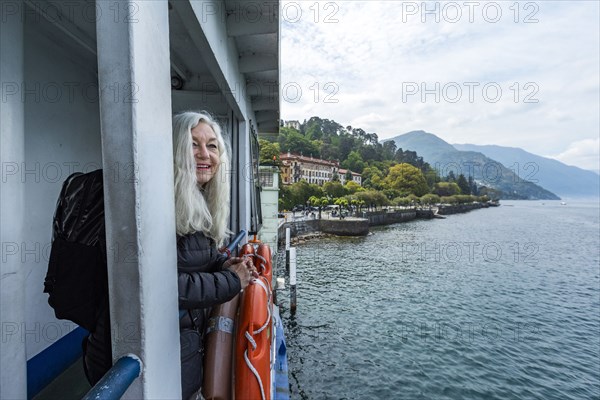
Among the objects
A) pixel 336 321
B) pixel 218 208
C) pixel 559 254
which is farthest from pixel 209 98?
pixel 559 254

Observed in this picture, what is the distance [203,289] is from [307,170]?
235 feet

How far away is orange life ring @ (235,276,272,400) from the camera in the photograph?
1.71 meters

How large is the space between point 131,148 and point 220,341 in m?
1.23

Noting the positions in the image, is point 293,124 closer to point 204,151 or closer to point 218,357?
point 204,151

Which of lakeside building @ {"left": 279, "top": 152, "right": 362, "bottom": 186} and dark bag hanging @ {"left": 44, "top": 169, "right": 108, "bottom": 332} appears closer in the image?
dark bag hanging @ {"left": 44, "top": 169, "right": 108, "bottom": 332}

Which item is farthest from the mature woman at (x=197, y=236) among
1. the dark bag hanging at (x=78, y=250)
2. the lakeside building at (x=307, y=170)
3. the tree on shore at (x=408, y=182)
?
the tree on shore at (x=408, y=182)

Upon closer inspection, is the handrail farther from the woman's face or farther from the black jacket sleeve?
the woman's face

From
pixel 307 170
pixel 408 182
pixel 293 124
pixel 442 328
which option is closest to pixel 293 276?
pixel 442 328

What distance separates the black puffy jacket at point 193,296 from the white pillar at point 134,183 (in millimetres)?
211

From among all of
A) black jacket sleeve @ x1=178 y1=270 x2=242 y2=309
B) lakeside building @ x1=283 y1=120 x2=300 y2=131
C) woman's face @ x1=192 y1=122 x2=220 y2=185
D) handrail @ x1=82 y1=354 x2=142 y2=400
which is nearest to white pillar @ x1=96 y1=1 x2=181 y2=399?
handrail @ x1=82 y1=354 x2=142 y2=400

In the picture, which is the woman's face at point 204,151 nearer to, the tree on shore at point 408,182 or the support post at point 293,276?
the support post at point 293,276

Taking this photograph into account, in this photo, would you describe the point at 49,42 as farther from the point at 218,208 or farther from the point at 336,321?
the point at 336,321

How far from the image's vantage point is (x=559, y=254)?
3134 cm

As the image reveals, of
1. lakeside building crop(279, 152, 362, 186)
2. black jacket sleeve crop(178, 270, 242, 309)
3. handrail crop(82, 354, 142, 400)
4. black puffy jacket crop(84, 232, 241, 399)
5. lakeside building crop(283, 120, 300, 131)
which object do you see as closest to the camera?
handrail crop(82, 354, 142, 400)
